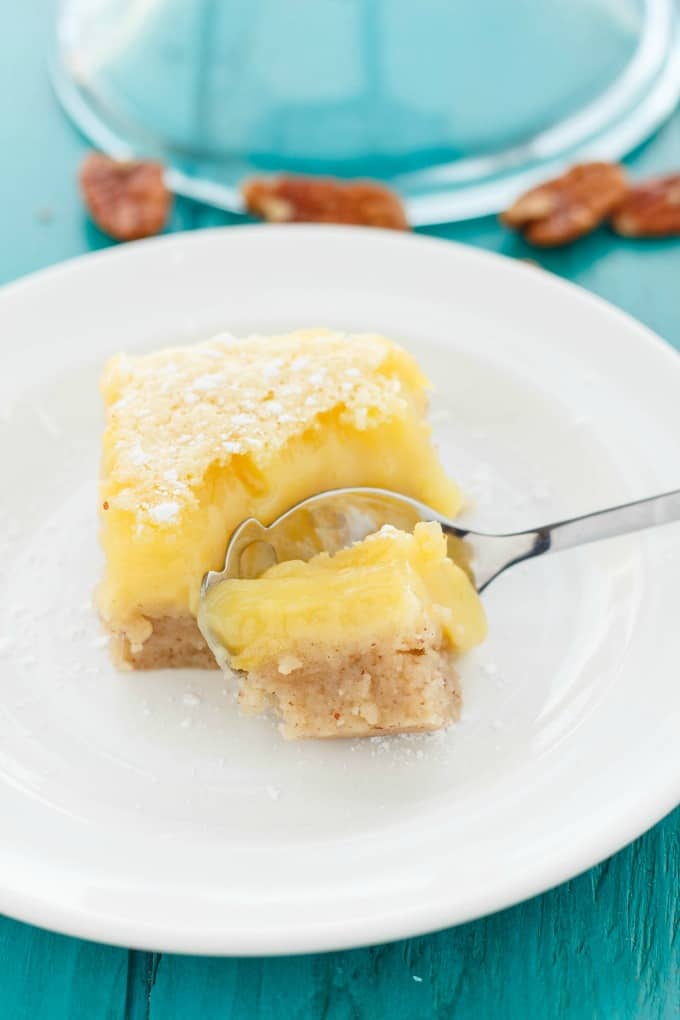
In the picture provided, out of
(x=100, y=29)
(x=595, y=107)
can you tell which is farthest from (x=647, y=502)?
(x=100, y=29)

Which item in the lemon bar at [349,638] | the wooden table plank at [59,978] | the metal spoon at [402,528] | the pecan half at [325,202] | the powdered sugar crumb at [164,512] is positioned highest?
the pecan half at [325,202]

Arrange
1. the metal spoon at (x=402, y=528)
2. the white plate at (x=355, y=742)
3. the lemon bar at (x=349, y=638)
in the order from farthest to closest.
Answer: the metal spoon at (x=402, y=528)
the lemon bar at (x=349, y=638)
the white plate at (x=355, y=742)

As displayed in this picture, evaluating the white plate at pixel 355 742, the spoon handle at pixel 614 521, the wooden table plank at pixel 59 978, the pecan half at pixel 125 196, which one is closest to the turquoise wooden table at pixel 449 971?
the wooden table plank at pixel 59 978

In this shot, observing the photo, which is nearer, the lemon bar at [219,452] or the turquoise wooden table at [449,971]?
the turquoise wooden table at [449,971]

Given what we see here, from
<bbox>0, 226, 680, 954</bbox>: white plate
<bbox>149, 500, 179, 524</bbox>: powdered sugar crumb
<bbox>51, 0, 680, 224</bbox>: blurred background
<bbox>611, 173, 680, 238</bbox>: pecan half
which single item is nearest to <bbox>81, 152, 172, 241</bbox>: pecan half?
<bbox>51, 0, 680, 224</bbox>: blurred background

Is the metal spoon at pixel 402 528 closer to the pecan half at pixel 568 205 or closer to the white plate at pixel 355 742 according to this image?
the white plate at pixel 355 742

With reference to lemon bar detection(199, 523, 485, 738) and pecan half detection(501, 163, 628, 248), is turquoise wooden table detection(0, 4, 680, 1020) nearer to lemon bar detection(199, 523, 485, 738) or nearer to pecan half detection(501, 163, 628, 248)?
lemon bar detection(199, 523, 485, 738)
